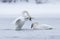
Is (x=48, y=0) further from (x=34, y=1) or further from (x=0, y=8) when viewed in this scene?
(x=0, y=8)

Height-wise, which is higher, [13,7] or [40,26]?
[40,26]

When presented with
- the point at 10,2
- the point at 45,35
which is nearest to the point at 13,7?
the point at 10,2

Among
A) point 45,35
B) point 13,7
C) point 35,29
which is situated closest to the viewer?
point 45,35

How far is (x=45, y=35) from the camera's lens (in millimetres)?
9758

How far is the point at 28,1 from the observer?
2966 cm

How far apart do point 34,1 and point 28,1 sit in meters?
0.99

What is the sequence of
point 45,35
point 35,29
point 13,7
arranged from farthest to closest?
point 13,7, point 35,29, point 45,35

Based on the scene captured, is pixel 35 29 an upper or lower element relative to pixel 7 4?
upper

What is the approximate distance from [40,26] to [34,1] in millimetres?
18775

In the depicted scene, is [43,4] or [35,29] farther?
[43,4]

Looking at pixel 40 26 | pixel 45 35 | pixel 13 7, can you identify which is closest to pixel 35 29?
pixel 40 26

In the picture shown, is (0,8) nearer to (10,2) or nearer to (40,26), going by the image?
(10,2)

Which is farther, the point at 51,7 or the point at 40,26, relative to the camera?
the point at 51,7

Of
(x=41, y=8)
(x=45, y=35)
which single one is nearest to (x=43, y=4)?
(x=41, y=8)
